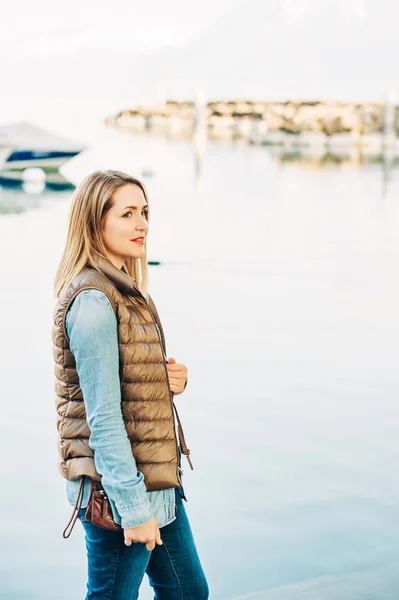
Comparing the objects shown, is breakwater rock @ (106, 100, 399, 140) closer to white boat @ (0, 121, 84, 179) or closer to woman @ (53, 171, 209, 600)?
white boat @ (0, 121, 84, 179)

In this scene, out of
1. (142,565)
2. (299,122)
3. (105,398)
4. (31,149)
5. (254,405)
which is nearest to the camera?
(105,398)

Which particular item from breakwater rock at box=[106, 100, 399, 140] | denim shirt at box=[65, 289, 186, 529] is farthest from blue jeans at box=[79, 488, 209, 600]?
breakwater rock at box=[106, 100, 399, 140]

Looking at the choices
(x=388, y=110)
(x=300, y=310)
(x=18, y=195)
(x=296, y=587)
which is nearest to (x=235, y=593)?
(x=296, y=587)

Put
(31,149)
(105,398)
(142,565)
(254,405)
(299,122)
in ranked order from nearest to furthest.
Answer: (105,398)
(142,565)
(254,405)
(31,149)
(299,122)

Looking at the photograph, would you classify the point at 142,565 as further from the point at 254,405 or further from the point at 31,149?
the point at 31,149

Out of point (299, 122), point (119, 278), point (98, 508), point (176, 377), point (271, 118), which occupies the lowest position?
point (271, 118)

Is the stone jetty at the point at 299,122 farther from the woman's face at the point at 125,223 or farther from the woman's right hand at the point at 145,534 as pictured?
the woman's right hand at the point at 145,534

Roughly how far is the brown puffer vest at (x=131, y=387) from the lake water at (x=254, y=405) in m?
0.95

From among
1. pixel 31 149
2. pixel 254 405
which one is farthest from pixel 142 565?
pixel 31 149

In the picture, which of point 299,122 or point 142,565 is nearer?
point 142,565

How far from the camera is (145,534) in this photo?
181 cm

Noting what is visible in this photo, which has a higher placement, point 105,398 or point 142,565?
point 105,398

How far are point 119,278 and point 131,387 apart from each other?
166 mm

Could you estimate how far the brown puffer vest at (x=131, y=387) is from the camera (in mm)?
1803
